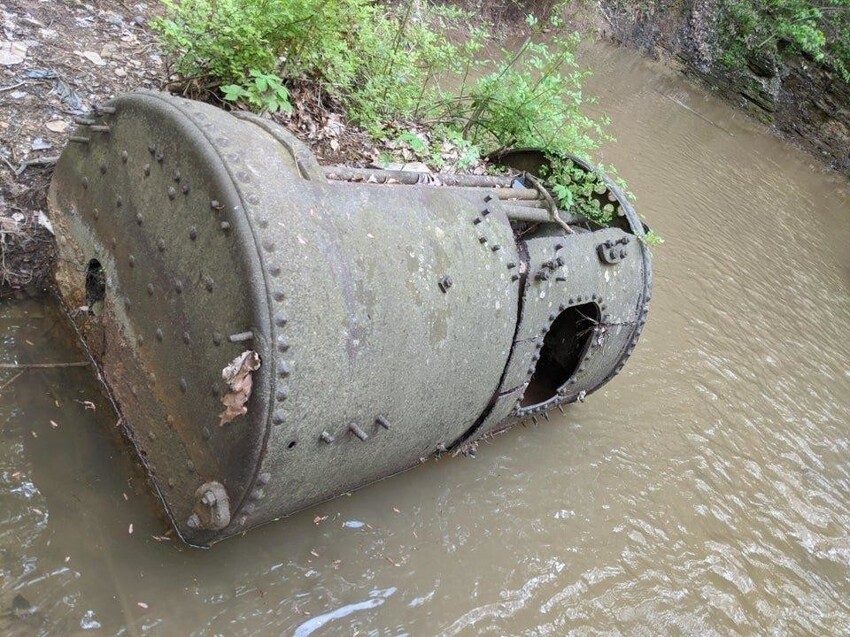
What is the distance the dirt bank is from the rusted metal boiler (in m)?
16.8

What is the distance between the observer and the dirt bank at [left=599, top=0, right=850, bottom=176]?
1725 cm

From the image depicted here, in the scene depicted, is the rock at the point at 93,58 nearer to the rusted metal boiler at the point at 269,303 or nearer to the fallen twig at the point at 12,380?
the rusted metal boiler at the point at 269,303

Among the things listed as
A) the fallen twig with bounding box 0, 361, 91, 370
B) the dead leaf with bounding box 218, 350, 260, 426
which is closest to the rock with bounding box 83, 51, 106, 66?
the fallen twig with bounding box 0, 361, 91, 370

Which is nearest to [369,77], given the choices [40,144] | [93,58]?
[93,58]

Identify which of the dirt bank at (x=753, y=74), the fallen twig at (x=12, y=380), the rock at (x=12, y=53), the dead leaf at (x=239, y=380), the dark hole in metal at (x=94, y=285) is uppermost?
the dirt bank at (x=753, y=74)

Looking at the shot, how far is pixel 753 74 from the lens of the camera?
765 inches

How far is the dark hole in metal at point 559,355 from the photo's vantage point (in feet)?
14.5

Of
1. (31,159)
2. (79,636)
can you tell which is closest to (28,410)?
(79,636)

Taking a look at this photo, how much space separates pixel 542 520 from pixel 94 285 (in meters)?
2.91

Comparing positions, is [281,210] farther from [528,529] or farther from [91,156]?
[528,529]

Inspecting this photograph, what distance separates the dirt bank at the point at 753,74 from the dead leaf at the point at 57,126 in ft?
57.4

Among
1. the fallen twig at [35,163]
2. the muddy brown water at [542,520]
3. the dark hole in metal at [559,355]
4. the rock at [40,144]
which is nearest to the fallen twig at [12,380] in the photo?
the muddy brown water at [542,520]

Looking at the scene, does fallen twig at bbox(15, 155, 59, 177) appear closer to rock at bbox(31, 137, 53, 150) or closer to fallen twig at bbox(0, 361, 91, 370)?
rock at bbox(31, 137, 53, 150)

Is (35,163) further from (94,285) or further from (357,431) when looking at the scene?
(357,431)
